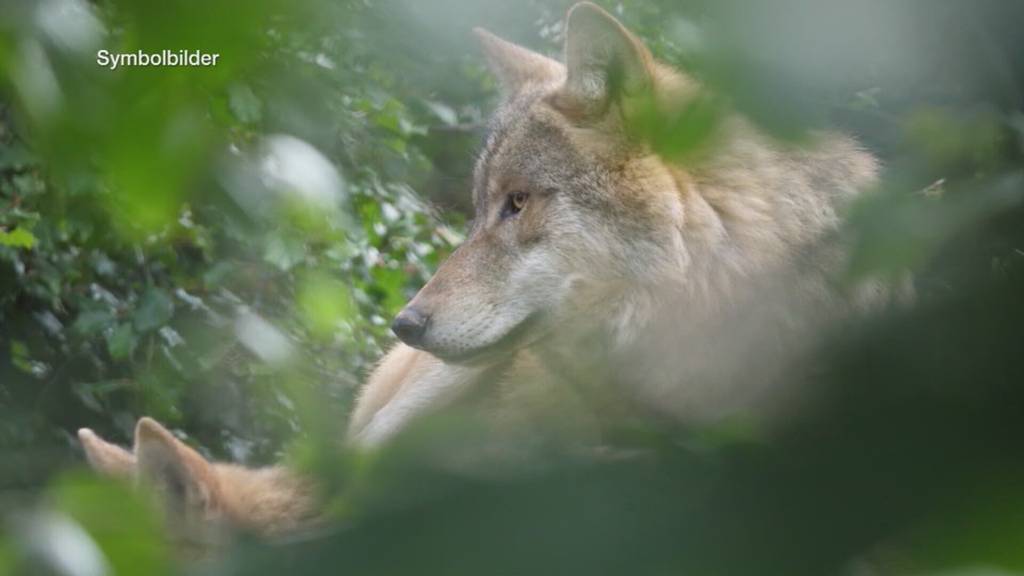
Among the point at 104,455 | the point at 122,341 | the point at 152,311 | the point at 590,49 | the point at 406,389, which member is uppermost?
the point at 590,49

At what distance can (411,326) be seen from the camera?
380cm

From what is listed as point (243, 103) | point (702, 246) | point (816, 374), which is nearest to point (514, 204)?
point (702, 246)

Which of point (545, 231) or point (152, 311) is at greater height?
point (545, 231)

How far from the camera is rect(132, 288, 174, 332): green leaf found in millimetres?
4516

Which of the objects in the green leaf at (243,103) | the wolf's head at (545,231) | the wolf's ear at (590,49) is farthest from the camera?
the wolf's head at (545,231)

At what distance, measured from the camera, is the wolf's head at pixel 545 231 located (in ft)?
11.8

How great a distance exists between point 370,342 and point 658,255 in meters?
2.12

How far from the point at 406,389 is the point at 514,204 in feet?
2.37

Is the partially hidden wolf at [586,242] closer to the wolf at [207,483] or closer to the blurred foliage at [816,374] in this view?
the wolf at [207,483]

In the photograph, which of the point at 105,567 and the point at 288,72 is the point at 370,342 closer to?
the point at 288,72

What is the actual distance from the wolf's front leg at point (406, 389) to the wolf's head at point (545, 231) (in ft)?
0.70

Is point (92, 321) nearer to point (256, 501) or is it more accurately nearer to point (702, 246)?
point (256, 501)

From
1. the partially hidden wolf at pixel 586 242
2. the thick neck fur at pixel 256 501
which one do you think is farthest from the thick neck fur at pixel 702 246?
the thick neck fur at pixel 256 501

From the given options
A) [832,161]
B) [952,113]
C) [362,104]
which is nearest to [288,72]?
[952,113]
